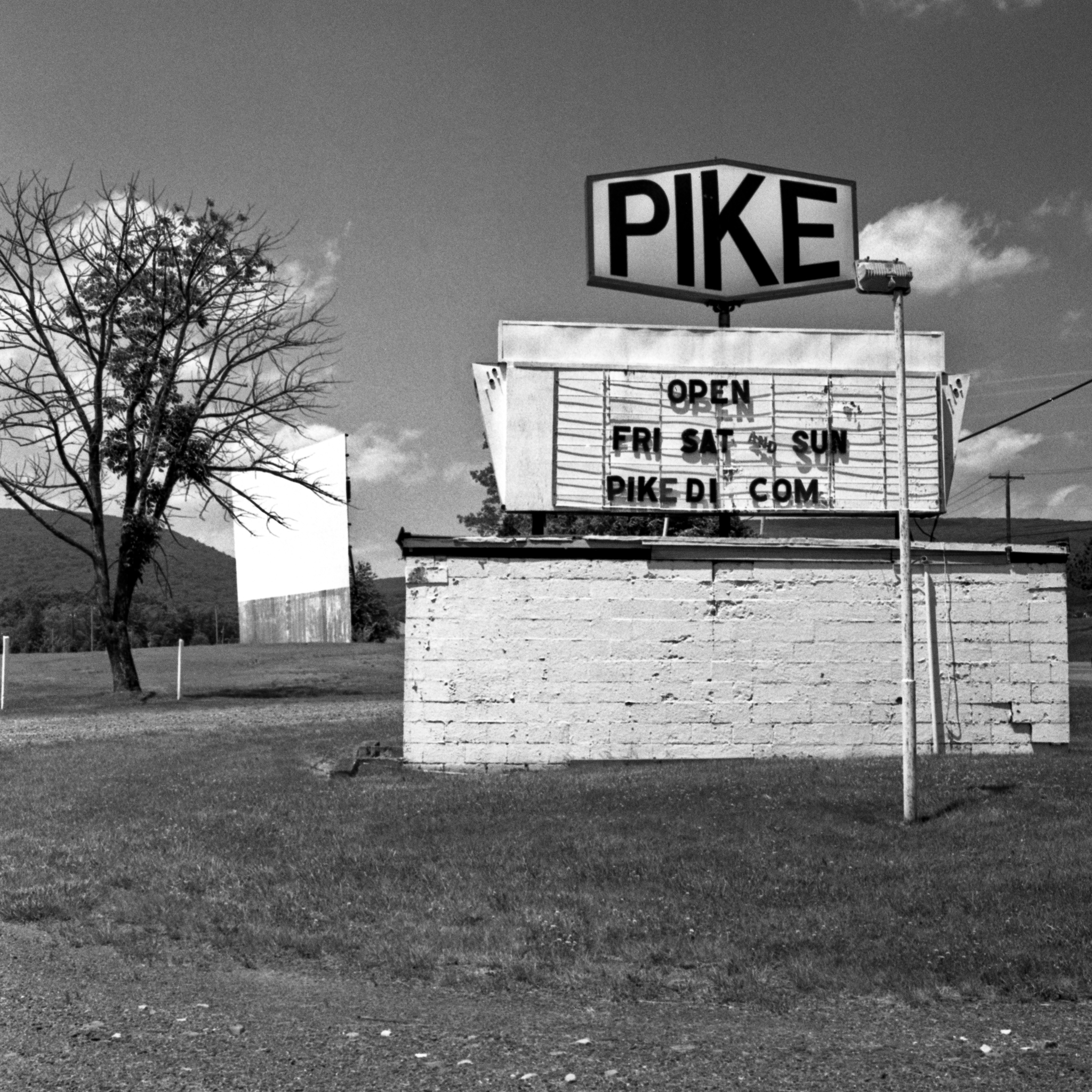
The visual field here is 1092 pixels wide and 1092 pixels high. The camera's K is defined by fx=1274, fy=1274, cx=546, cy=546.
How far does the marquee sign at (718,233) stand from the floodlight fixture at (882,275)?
25.6 feet

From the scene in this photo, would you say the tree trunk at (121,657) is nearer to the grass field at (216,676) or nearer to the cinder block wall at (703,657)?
the grass field at (216,676)

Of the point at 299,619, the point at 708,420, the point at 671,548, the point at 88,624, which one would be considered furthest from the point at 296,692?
the point at 88,624

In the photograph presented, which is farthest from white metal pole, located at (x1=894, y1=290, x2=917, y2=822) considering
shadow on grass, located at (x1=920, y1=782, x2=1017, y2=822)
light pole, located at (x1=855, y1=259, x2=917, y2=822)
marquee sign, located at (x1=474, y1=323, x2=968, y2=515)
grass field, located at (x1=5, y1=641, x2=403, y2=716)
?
grass field, located at (x1=5, y1=641, x2=403, y2=716)

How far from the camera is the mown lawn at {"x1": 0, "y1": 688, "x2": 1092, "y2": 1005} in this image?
7.07 meters

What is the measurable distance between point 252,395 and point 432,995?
30.6 m

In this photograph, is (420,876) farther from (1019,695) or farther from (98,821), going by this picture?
(1019,695)

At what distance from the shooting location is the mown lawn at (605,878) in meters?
7.07

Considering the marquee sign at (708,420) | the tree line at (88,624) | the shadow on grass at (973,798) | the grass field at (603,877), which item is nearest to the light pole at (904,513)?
the shadow on grass at (973,798)

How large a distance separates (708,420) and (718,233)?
132 inches

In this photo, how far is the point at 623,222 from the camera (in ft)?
62.1

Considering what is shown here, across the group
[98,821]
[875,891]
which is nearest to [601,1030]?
[875,891]

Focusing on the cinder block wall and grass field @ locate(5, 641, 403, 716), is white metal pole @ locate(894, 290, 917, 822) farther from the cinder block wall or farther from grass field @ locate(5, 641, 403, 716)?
grass field @ locate(5, 641, 403, 716)

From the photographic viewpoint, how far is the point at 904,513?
10.9m

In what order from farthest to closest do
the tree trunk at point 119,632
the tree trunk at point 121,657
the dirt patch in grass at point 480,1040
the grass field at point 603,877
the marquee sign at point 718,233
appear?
the tree trunk at point 121,657 → the tree trunk at point 119,632 → the marquee sign at point 718,233 → the grass field at point 603,877 → the dirt patch in grass at point 480,1040
